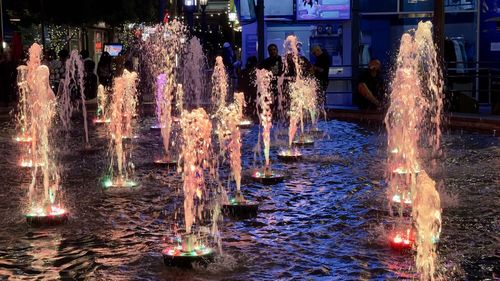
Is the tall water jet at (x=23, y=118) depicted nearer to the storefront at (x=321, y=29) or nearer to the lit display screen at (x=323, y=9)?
the storefront at (x=321, y=29)

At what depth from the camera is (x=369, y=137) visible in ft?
44.4

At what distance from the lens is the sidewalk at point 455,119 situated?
1452cm

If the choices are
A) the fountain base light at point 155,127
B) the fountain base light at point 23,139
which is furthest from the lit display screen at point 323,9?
the fountain base light at point 23,139

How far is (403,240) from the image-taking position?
579cm

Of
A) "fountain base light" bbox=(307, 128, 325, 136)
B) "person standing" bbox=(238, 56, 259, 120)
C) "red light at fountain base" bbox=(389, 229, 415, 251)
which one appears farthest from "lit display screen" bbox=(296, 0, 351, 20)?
"red light at fountain base" bbox=(389, 229, 415, 251)

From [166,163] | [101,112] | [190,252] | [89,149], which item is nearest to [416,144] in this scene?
[166,163]

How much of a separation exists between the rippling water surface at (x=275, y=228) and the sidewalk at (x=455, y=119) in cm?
416

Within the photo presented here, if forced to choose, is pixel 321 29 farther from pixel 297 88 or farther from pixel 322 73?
pixel 297 88

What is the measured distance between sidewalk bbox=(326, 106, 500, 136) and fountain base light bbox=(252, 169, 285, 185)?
6.11m

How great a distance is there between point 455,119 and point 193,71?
40.0 ft

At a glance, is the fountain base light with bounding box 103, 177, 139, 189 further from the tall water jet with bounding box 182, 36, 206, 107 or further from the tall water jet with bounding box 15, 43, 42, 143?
the tall water jet with bounding box 182, 36, 206, 107

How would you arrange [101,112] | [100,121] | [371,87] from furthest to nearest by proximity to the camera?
1. [101,112]
2. [100,121]
3. [371,87]

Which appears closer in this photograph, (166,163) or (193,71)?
(166,163)

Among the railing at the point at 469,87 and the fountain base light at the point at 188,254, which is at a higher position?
the railing at the point at 469,87
